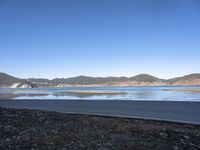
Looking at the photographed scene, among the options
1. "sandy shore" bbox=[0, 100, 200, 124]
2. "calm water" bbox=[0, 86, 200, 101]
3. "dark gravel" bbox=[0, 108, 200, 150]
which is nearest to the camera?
"dark gravel" bbox=[0, 108, 200, 150]

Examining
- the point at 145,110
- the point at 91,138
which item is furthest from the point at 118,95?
the point at 91,138

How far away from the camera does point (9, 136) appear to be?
24.6 feet

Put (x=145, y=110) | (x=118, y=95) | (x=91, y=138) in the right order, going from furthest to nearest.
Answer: (x=118, y=95), (x=145, y=110), (x=91, y=138)

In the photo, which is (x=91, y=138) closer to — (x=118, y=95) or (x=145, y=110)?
(x=145, y=110)

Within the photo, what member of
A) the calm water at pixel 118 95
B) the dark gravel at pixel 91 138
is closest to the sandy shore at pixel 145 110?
the dark gravel at pixel 91 138

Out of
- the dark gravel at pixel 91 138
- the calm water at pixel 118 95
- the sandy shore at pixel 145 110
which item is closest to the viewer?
the dark gravel at pixel 91 138

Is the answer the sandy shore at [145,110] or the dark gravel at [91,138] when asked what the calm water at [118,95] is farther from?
the dark gravel at [91,138]

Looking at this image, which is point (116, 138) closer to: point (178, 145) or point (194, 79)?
point (178, 145)

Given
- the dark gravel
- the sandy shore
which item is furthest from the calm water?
the dark gravel

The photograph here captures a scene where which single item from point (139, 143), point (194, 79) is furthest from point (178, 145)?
point (194, 79)

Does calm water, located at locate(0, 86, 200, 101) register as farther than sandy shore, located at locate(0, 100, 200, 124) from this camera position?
Yes

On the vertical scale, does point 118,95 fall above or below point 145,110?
above

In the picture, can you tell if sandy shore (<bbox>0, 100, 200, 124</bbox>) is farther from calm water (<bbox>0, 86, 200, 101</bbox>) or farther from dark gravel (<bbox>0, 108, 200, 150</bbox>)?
calm water (<bbox>0, 86, 200, 101</bbox>)

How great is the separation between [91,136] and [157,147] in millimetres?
2237
